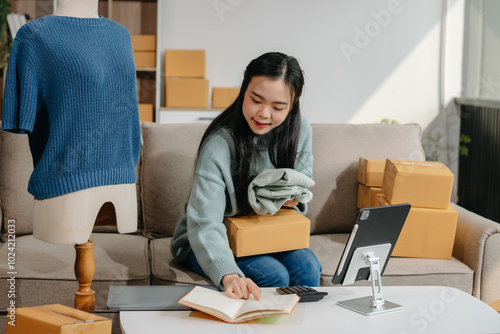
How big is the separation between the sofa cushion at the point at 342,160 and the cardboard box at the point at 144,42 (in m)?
2.24

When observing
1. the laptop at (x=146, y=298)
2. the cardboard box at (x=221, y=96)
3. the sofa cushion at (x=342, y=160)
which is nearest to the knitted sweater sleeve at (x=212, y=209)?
the laptop at (x=146, y=298)

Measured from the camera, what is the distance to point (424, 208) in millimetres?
2150

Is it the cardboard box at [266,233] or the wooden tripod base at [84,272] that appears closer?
the wooden tripod base at [84,272]

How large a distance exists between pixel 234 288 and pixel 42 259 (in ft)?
2.93

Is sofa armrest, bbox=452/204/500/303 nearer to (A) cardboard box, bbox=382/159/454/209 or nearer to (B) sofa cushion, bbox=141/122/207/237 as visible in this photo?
(A) cardboard box, bbox=382/159/454/209

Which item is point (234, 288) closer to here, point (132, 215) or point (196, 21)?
point (132, 215)

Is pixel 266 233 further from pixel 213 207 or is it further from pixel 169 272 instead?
pixel 169 272

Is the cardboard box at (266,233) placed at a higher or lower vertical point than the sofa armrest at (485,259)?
higher

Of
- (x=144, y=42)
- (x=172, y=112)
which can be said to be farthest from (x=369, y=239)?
(x=144, y=42)

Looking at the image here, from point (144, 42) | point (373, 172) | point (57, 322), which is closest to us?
point (57, 322)

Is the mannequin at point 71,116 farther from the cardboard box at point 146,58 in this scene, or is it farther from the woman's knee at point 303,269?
the cardboard box at point 146,58

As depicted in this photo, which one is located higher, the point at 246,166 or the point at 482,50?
the point at 482,50

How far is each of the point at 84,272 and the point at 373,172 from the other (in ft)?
4.10

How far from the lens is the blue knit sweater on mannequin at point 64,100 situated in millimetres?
1483
